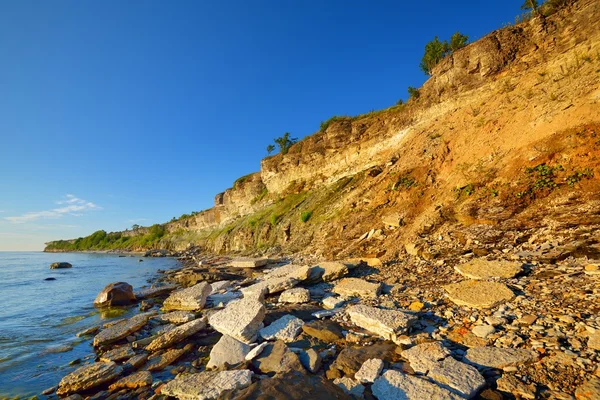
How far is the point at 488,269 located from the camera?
7473mm

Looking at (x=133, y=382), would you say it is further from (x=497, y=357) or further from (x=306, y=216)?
(x=306, y=216)

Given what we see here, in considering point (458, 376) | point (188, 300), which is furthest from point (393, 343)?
point (188, 300)

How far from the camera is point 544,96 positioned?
43.4ft

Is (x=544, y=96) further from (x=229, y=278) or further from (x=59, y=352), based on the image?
(x=59, y=352)

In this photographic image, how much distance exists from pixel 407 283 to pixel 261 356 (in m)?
5.50

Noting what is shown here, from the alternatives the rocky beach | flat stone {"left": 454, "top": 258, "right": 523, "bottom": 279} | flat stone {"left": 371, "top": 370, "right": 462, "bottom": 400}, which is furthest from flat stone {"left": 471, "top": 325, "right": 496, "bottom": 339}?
flat stone {"left": 454, "top": 258, "right": 523, "bottom": 279}

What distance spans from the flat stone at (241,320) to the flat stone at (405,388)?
9.70 ft

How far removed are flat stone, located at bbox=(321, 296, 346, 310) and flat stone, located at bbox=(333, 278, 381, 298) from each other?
0.46 meters

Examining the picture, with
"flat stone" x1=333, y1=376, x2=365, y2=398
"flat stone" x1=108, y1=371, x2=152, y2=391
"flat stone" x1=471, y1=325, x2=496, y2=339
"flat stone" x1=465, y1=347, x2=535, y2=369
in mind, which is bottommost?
"flat stone" x1=108, y1=371, x2=152, y2=391

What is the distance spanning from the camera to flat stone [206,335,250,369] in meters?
4.96

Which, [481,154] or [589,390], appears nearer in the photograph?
[589,390]

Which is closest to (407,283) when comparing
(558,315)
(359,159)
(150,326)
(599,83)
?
(558,315)

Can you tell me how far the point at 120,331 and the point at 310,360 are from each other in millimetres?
5425

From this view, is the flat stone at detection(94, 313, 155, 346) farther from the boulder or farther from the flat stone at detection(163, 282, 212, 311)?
the boulder
